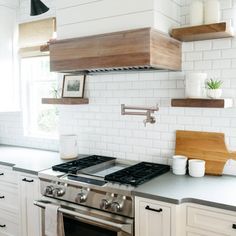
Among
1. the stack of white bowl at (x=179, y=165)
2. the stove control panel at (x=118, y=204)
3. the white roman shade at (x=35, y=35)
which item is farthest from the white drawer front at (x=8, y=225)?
the white roman shade at (x=35, y=35)

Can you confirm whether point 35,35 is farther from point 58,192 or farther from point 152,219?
point 152,219

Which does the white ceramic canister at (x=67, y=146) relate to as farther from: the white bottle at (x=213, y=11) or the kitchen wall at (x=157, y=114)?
the white bottle at (x=213, y=11)

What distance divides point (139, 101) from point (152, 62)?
68cm

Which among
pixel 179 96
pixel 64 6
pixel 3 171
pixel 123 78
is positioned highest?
pixel 64 6

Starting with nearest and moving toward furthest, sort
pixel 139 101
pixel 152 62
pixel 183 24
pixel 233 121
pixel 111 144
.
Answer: pixel 152 62, pixel 233 121, pixel 183 24, pixel 139 101, pixel 111 144

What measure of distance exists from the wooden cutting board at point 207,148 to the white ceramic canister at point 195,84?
376 mm

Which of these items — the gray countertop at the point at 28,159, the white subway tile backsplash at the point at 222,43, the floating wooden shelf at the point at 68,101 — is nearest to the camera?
the white subway tile backsplash at the point at 222,43

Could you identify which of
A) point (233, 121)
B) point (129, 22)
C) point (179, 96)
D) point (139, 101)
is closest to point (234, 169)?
point (233, 121)

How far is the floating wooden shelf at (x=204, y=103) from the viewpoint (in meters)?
2.20

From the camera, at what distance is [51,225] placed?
253cm

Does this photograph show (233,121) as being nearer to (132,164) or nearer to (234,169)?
(234,169)

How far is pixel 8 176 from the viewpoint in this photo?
9.70 ft

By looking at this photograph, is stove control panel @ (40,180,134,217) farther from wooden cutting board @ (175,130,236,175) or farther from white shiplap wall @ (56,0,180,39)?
white shiplap wall @ (56,0,180,39)

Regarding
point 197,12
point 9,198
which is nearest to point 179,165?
point 197,12
